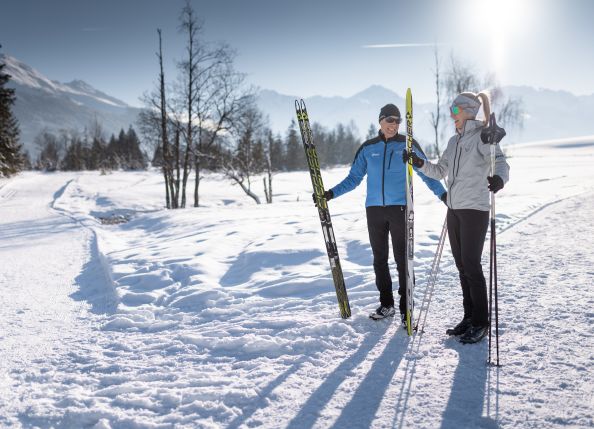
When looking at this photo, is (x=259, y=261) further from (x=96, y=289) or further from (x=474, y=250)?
(x=474, y=250)

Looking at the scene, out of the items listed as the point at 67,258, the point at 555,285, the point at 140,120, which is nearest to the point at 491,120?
the point at 555,285

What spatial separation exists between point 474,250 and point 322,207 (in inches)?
64.6

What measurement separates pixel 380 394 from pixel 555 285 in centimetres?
349

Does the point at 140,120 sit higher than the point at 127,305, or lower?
higher

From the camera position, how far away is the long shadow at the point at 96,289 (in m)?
5.39

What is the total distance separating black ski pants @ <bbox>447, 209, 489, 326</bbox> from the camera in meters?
3.53

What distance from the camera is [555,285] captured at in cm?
491

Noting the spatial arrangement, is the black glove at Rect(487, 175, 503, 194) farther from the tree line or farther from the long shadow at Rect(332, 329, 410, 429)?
the tree line

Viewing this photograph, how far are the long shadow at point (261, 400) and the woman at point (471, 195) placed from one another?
164cm

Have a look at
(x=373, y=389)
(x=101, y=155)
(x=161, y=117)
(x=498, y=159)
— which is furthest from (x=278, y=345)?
(x=101, y=155)

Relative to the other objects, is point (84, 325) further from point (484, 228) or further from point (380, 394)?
point (484, 228)

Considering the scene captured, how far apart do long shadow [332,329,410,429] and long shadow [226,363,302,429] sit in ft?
1.89

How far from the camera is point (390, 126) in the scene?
3.92 meters

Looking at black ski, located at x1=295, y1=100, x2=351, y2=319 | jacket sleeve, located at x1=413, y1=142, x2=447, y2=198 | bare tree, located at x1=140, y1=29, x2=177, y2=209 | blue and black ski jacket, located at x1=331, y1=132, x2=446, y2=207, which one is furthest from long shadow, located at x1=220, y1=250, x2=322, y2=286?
bare tree, located at x1=140, y1=29, x2=177, y2=209
